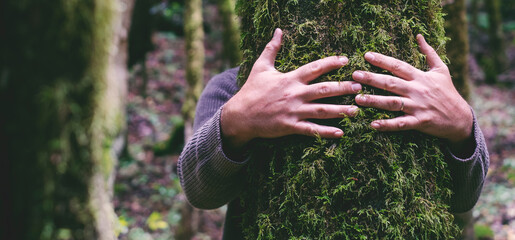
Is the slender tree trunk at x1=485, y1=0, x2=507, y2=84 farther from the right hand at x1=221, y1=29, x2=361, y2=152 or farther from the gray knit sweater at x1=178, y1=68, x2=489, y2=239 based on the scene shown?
the right hand at x1=221, y1=29, x2=361, y2=152

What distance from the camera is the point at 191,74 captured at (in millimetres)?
5512

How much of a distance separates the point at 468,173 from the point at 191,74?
15.1 ft

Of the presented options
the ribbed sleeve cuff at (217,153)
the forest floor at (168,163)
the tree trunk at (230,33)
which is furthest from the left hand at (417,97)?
the tree trunk at (230,33)

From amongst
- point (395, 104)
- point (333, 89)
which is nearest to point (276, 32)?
point (333, 89)

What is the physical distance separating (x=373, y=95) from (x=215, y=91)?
3.93ft

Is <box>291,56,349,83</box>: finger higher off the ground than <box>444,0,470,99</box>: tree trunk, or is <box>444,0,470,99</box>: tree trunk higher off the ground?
<box>291,56,349,83</box>: finger

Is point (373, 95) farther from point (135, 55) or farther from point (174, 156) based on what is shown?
point (135, 55)

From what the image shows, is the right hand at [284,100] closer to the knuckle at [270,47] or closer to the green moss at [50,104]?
the knuckle at [270,47]

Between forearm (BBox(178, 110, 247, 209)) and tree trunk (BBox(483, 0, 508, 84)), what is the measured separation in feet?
53.1

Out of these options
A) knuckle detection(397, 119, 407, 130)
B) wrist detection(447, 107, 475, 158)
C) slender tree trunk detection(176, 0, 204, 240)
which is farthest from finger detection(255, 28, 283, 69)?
slender tree trunk detection(176, 0, 204, 240)

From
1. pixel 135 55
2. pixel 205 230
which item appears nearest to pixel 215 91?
pixel 205 230

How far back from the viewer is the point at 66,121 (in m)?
0.72

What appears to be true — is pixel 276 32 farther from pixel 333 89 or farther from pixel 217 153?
pixel 217 153

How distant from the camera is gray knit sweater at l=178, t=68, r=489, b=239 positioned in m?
1.64
